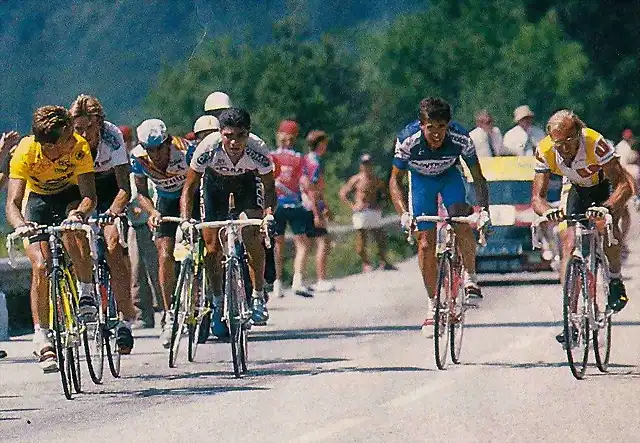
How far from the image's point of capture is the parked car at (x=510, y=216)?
24031 millimetres

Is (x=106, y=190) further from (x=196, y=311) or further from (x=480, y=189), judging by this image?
(x=480, y=189)

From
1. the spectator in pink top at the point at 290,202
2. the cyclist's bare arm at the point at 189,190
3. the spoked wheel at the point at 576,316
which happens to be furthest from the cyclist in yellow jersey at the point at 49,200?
the spectator in pink top at the point at 290,202

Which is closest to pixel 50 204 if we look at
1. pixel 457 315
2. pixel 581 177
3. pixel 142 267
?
pixel 457 315

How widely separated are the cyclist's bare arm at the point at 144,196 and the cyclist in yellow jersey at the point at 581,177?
342cm

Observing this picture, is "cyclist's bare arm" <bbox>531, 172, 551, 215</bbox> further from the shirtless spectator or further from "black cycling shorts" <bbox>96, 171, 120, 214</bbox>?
the shirtless spectator

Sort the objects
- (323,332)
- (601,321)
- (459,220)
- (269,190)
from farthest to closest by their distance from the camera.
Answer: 1. (323,332)
2. (269,190)
3. (459,220)
4. (601,321)

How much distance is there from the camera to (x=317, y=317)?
65.1 ft

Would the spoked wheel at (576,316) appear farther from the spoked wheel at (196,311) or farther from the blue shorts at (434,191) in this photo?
the spoked wheel at (196,311)

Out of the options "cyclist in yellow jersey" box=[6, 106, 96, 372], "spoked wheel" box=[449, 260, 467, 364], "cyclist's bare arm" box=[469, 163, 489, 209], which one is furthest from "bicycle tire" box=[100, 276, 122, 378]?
"cyclist's bare arm" box=[469, 163, 489, 209]

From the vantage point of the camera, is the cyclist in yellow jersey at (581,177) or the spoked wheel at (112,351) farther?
the spoked wheel at (112,351)

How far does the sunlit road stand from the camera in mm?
10602

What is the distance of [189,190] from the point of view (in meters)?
14.7

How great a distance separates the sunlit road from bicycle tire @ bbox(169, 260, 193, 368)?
193 mm

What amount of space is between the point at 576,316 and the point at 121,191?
3.58 meters
